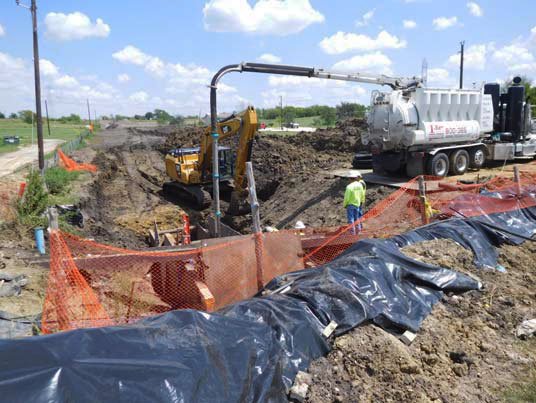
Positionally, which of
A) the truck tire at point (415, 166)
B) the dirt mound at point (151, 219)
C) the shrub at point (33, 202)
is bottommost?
the dirt mound at point (151, 219)

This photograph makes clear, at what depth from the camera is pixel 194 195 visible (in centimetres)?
1798

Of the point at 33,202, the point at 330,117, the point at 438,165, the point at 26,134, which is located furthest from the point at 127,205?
the point at 330,117

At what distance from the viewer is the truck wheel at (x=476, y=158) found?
17.0 m

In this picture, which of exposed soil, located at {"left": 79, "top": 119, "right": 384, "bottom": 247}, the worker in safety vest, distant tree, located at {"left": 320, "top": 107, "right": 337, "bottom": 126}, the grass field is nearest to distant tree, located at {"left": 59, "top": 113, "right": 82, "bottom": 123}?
the grass field

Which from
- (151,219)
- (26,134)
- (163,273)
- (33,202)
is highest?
(26,134)

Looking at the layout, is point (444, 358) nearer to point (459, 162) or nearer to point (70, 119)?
point (459, 162)

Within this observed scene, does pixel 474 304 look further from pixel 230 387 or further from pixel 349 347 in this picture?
pixel 230 387

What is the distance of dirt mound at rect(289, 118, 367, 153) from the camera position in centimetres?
2643

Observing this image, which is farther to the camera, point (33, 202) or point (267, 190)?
point (267, 190)

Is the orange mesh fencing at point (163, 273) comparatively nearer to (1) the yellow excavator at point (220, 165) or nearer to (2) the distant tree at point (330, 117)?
(1) the yellow excavator at point (220, 165)

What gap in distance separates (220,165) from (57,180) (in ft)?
20.7

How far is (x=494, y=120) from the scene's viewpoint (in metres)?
18.4

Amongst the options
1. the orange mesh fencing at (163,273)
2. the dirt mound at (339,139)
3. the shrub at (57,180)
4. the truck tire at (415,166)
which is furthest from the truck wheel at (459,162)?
the shrub at (57,180)

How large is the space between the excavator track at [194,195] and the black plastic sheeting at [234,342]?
11.7 m
